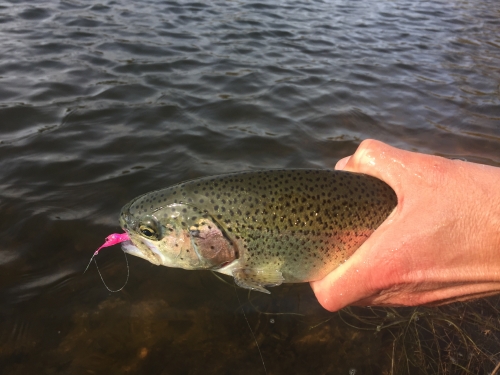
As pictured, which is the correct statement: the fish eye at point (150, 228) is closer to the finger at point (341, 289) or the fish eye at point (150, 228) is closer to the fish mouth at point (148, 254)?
the fish mouth at point (148, 254)

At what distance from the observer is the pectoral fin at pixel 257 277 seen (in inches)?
127

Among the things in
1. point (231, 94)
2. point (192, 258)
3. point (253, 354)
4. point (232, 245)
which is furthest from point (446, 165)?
point (231, 94)

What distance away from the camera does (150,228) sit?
3.16 m

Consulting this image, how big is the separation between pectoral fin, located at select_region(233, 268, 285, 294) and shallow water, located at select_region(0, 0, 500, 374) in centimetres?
109

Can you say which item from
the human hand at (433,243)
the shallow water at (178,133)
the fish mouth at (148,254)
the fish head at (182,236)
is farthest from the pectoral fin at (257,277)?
the shallow water at (178,133)

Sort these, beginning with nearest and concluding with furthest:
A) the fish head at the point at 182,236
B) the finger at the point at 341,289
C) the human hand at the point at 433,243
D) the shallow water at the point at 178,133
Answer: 1. the human hand at the point at 433,243
2. the finger at the point at 341,289
3. the fish head at the point at 182,236
4. the shallow water at the point at 178,133

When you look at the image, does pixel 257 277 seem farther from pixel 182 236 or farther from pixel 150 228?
pixel 150 228

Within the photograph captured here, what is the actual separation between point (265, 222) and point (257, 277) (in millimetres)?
521

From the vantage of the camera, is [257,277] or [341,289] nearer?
[341,289]

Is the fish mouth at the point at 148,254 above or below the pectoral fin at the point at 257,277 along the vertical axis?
above

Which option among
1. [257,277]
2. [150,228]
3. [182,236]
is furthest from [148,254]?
[257,277]

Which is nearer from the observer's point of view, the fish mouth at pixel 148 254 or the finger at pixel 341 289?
the finger at pixel 341 289

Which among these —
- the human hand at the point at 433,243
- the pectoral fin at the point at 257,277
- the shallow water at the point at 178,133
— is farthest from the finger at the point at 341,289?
the shallow water at the point at 178,133

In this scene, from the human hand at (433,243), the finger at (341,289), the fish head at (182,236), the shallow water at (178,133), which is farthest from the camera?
the shallow water at (178,133)
